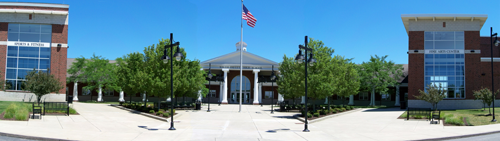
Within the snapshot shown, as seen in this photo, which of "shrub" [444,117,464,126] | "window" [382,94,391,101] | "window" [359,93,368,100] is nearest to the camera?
"shrub" [444,117,464,126]

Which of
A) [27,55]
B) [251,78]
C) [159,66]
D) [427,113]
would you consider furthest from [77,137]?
[251,78]

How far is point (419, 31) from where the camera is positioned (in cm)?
3706

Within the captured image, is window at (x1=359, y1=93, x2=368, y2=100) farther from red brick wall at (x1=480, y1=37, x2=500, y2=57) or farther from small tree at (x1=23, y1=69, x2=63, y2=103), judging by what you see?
small tree at (x1=23, y1=69, x2=63, y2=103)

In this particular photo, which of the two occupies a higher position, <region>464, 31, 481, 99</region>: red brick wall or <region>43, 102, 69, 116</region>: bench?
<region>464, 31, 481, 99</region>: red brick wall

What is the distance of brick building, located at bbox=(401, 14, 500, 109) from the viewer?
120 ft

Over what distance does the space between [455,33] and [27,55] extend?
43.4 m

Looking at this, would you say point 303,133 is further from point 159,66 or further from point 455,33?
→ point 455,33

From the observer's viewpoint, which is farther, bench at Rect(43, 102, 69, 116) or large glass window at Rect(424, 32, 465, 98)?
large glass window at Rect(424, 32, 465, 98)

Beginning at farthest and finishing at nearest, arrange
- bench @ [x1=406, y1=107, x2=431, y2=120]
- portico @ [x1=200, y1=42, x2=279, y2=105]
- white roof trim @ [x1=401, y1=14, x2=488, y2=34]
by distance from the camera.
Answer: portico @ [x1=200, y1=42, x2=279, y2=105] < white roof trim @ [x1=401, y1=14, x2=488, y2=34] < bench @ [x1=406, y1=107, x2=431, y2=120]

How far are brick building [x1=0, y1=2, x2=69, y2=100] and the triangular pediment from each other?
82.8ft

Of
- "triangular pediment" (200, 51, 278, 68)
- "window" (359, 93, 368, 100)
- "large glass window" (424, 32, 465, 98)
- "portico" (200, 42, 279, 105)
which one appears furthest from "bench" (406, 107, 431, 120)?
"window" (359, 93, 368, 100)

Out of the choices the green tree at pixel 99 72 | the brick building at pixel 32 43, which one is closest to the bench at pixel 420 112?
the brick building at pixel 32 43

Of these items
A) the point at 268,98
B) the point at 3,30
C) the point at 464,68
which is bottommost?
the point at 268,98

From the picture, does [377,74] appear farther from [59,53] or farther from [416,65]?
[59,53]
